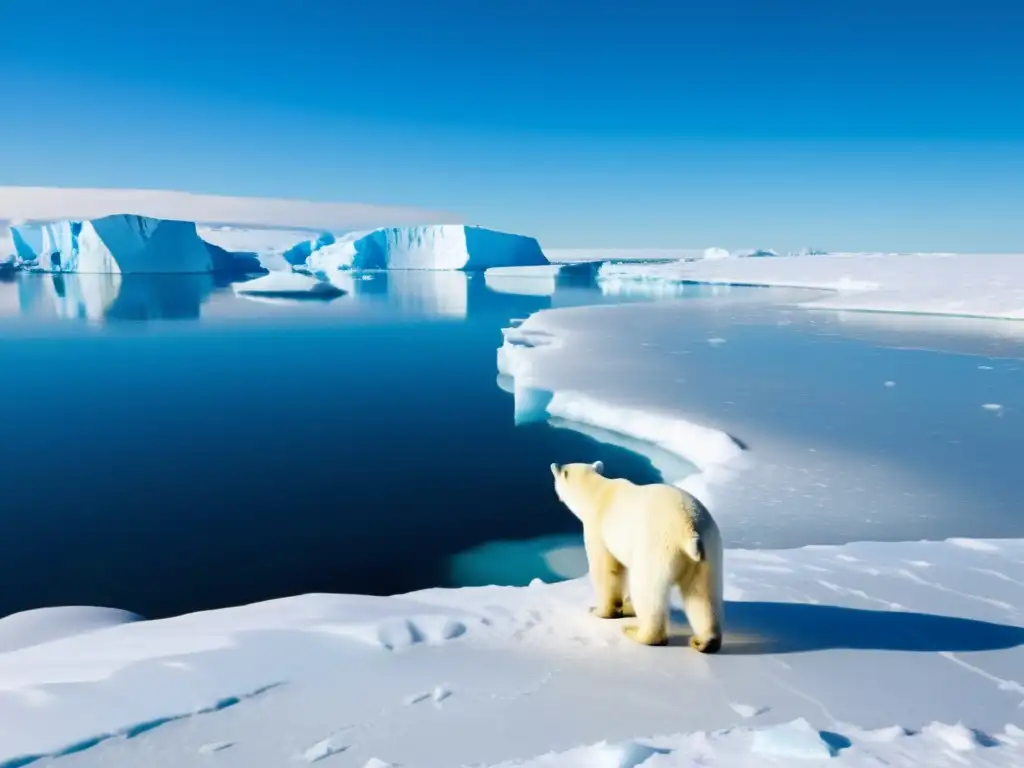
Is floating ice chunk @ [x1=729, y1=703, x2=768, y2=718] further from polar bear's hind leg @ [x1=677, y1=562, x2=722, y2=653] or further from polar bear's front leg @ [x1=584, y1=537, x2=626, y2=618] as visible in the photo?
polar bear's front leg @ [x1=584, y1=537, x2=626, y2=618]

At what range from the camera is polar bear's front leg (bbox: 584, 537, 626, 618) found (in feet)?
9.36

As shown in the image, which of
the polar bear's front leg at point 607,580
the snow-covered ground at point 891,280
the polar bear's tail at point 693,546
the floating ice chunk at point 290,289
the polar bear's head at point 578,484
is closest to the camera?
the polar bear's tail at point 693,546

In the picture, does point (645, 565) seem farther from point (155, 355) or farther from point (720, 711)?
point (155, 355)

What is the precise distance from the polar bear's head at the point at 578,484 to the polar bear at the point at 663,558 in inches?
7.9

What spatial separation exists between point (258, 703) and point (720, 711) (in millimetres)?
1460

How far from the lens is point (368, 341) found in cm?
1734

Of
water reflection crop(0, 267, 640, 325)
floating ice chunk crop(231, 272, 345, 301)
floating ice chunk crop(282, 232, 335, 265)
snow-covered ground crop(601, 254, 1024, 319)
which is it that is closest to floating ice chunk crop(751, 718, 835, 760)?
water reflection crop(0, 267, 640, 325)

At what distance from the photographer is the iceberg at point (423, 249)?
207 ft

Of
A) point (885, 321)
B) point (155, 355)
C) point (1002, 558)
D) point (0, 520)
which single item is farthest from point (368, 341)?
point (1002, 558)

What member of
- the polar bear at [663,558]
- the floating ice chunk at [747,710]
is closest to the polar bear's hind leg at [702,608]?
the polar bear at [663,558]

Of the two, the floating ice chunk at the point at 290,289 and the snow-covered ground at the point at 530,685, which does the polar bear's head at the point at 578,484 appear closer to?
the snow-covered ground at the point at 530,685

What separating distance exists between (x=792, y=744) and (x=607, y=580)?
3.52 feet

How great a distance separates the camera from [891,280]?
3017cm

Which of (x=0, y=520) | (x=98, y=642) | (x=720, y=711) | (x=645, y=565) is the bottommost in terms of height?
(x=0, y=520)
